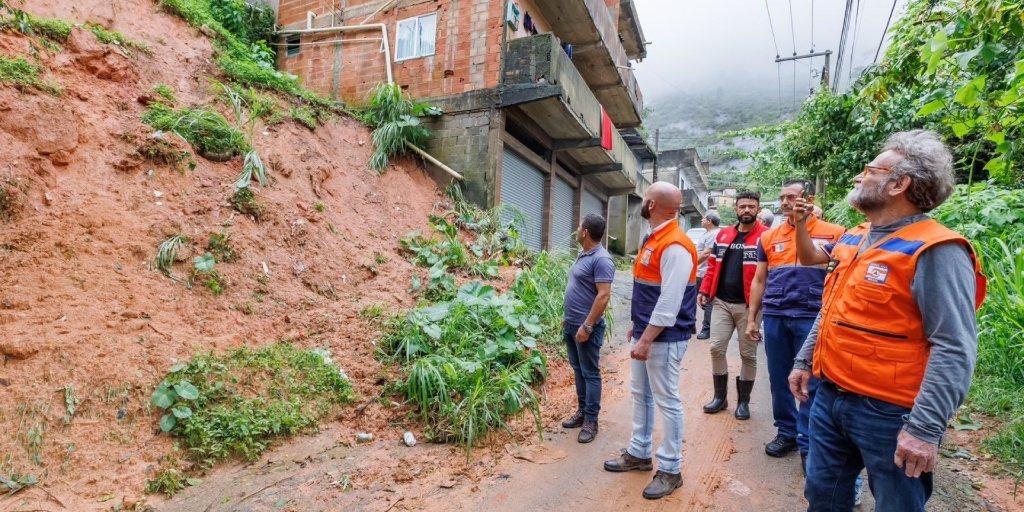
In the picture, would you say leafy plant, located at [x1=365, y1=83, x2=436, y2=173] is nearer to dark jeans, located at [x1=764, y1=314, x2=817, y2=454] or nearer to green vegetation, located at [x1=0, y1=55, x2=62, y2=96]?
green vegetation, located at [x1=0, y1=55, x2=62, y2=96]

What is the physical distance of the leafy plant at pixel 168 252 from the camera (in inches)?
171

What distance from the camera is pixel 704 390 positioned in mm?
4508

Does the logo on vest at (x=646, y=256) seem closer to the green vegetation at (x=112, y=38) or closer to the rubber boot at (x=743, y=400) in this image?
the rubber boot at (x=743, y=400)

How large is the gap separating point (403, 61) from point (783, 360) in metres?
8.86

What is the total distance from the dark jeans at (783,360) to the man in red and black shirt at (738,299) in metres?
0.47

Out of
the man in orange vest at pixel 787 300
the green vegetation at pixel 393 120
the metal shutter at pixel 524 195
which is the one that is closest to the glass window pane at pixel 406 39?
the green vegetation at pixel 393 120

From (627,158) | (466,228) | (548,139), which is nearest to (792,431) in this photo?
(466,228)

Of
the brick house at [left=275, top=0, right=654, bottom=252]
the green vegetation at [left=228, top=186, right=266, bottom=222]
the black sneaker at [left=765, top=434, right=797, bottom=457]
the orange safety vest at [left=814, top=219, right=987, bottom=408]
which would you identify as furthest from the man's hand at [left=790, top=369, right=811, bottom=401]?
the brick house at [left=275, top=0, right=654, bottom=252]

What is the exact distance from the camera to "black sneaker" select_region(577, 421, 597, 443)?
3538 mm

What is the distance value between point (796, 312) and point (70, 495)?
4.35 m

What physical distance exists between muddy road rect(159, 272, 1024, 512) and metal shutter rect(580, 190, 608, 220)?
10.5 metres

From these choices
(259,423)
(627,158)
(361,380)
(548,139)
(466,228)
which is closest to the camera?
(259,423)

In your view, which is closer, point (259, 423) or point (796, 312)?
point (796, 312)

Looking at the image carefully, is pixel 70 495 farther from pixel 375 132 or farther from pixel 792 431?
pixel 375 132
